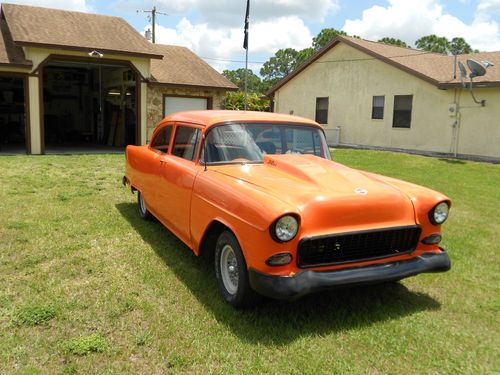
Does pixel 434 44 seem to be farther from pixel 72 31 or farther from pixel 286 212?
pixel 286 212

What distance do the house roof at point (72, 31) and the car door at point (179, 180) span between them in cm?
1157

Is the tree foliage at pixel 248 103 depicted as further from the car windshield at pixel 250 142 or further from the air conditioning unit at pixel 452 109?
the car windshield at pixel 250 142

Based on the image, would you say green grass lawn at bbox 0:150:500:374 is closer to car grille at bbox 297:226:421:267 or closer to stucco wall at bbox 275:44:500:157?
car grille at bbox 297:226:421:267

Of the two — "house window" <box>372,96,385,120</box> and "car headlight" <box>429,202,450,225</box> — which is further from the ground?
"house window" <box>372,96,385,120</box>

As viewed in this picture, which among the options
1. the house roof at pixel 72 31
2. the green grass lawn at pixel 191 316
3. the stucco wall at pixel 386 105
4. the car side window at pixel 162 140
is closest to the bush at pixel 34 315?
the green grass lawn at pixel 191 316

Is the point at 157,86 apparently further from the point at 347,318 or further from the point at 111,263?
the point at 347,318

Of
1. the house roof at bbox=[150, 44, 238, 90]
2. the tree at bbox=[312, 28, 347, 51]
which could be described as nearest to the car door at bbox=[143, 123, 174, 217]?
the house roof at bbox=[150, 44, 238, 90]

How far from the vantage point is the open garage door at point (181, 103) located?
18438 millimetres

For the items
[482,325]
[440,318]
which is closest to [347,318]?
[440,318]

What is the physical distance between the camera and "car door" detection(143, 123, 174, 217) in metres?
5.39

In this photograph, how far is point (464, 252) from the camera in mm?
5410

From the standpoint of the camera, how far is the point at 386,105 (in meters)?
19.2

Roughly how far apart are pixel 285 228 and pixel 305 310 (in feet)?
3.14

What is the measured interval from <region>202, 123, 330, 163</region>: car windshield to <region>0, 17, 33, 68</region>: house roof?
12.3 m
